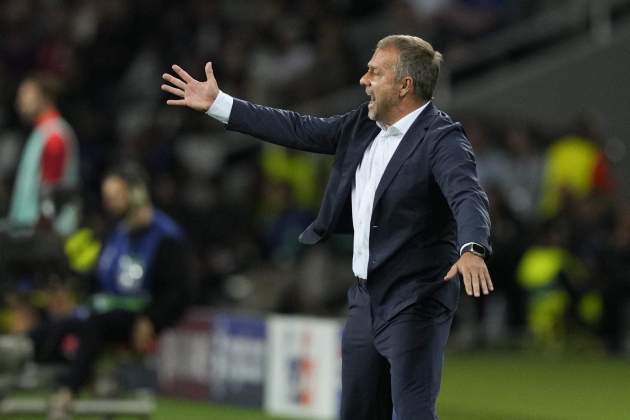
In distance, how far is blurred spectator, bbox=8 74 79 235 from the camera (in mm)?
11125

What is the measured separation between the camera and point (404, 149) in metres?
6.60

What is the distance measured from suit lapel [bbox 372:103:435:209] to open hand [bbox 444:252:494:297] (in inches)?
27.3

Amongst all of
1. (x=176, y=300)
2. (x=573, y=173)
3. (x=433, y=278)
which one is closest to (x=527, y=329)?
(x=573, y=173)

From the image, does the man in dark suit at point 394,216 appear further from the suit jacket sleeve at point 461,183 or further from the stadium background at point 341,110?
the stadium background at point 341,110

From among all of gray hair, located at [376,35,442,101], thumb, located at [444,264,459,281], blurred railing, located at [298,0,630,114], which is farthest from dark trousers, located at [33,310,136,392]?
blurred railing, located at [298,0,630,114]

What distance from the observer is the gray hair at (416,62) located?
656 cm

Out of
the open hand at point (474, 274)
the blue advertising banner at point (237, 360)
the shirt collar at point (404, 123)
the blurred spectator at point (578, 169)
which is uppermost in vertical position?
the blurred spectator at point (578, 169)

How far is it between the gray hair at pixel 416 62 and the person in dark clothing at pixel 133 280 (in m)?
4.61

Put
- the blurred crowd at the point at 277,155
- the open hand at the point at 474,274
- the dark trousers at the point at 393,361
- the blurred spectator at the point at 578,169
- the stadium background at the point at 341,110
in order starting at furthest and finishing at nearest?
the blurred spectator at the point at 578,169 < the blurred crowd at the point at 277,155 < the stadium background at the point at 341,110 < the dark trousers at the point at 393,361 < the open hand at the point at 474,274

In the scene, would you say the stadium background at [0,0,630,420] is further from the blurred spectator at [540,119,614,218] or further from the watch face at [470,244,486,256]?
the watch face at [470,244,486,256]

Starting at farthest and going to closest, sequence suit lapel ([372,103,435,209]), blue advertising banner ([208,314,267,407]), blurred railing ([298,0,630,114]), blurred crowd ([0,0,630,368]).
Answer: blurred railing ([298,0,630,114]) → blurred crowd ([0,0,630,368]) → blue advertising banner ([208,314,267,407]) → suit lapel ([372,103,435,209])

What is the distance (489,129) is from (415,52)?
36.6ft

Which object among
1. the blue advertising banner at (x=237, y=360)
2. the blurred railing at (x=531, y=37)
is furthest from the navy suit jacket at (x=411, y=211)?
the blurred railing at (x=531, y=37)

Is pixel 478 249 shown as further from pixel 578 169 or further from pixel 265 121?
pixel 578 169
